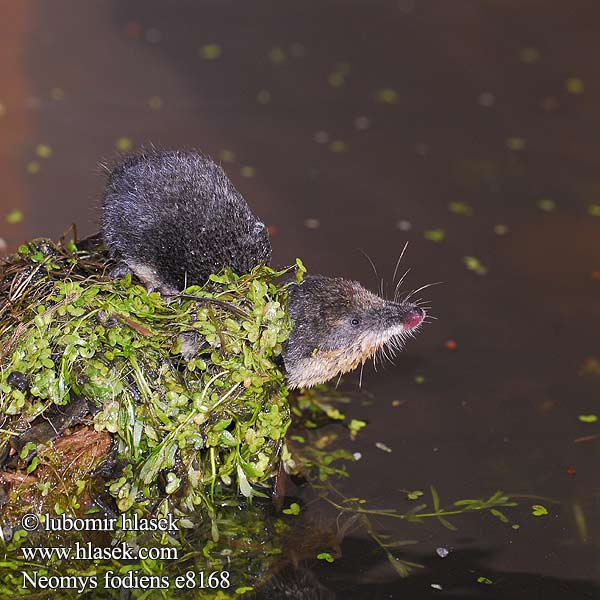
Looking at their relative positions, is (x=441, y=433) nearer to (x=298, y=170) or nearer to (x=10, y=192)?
(x=298, y=170)

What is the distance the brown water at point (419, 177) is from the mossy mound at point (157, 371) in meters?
0.58

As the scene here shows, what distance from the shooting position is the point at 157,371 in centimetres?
340

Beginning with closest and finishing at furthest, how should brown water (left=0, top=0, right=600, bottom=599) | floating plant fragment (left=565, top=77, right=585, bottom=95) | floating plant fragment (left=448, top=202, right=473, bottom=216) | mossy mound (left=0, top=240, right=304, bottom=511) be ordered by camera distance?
1. mossy mound (left=0, top=240, right=304, bottom=511)
2. brown water (left=0, top=0, right=600, bottom=599)
3. floating plant fragment (left=448, top=202, right=473, bottom=216)
4. floating plant fragment (left=565, top=77, right=585, bottom=95)

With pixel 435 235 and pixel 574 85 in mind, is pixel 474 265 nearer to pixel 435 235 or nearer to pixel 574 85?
pixel 435 235

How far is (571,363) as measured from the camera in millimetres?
4520

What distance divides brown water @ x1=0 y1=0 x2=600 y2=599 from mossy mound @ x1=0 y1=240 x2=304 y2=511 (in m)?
0.58

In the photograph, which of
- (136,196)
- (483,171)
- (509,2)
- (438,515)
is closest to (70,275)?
(136,196)

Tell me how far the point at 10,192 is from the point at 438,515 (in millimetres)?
3116

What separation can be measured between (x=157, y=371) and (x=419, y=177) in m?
2.88

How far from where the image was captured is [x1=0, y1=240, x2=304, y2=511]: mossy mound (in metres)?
3.28

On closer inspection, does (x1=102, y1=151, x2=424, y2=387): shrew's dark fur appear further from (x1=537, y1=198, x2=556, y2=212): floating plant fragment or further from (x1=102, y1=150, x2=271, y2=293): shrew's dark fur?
(x1=537, y1=198, x2=556, y2=212): floating plant fragment

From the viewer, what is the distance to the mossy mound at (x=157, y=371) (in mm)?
3279

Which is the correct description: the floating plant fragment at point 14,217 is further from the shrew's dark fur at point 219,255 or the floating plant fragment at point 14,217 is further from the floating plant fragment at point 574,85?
the floating plant fragment at point 574,85

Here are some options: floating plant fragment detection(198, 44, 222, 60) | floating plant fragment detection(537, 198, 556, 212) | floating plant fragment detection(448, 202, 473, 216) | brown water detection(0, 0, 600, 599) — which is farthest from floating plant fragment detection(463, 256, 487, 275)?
floating plant fragment detection(198, 44, 222, 60)
